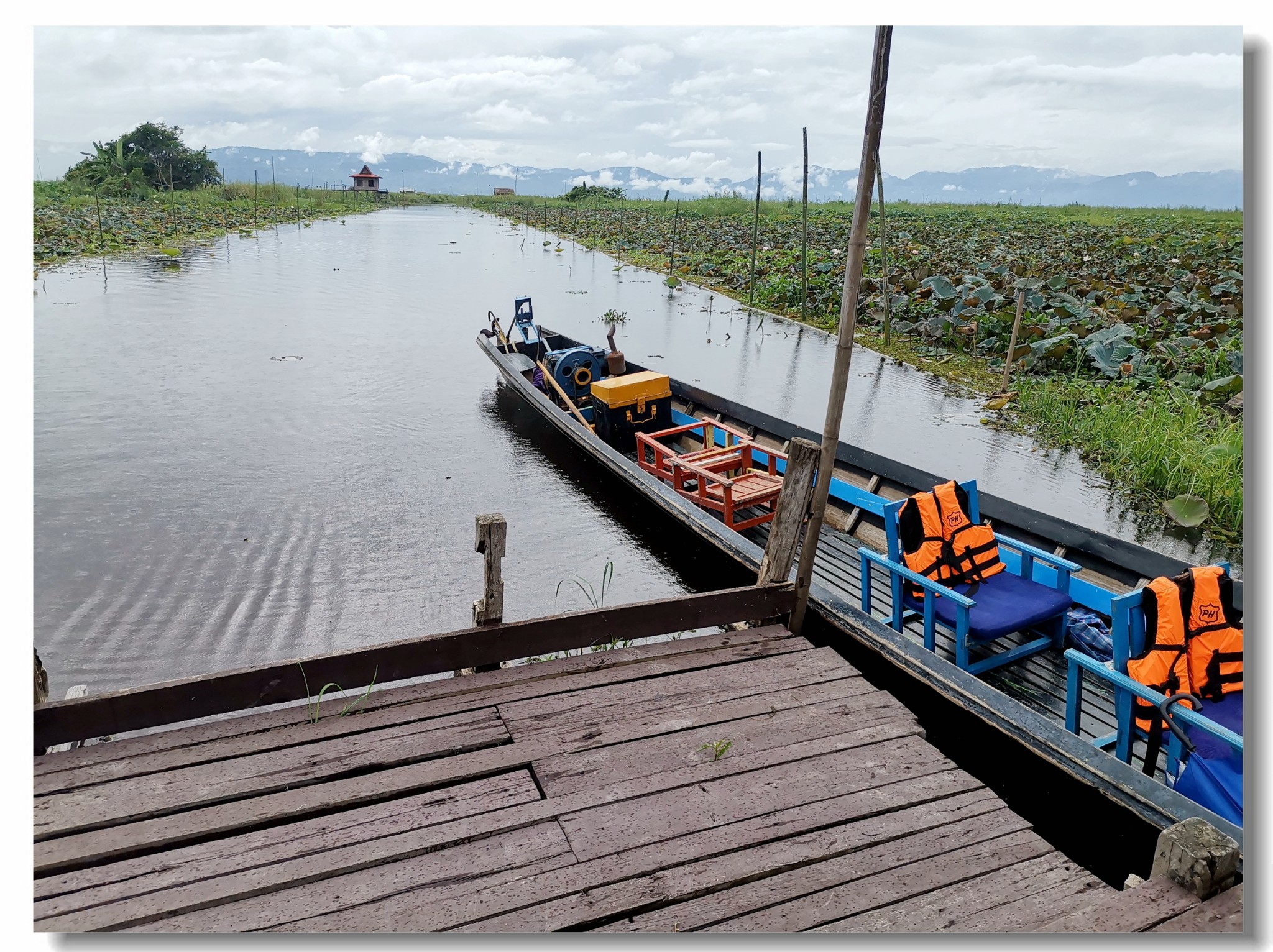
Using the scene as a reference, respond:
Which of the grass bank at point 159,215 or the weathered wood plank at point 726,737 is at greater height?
the grass bank at point 159,215

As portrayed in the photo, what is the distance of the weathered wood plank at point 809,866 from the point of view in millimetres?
2070

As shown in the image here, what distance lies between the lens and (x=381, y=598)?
5660mm

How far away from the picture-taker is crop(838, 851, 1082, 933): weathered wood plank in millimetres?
2066

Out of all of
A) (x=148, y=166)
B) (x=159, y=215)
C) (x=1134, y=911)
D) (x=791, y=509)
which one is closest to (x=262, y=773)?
(x=791, y=509)

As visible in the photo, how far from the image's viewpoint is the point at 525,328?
35.1ft

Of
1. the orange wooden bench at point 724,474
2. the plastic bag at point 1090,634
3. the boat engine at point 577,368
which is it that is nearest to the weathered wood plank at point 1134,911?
the plastic bag at point 1090,634

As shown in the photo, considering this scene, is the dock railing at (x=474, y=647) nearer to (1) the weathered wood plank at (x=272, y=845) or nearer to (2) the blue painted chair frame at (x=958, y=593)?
(1) the weathered wood plank at (x=272, y=845)

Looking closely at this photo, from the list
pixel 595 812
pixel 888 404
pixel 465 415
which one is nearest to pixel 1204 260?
pixel 888 404

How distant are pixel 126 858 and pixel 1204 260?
18.8 meters

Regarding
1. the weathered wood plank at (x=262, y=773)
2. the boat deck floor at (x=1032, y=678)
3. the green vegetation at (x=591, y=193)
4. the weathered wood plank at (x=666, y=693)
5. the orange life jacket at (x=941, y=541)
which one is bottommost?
the boat deck floor at (x=1032, y=678)

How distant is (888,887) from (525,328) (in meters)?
9.30

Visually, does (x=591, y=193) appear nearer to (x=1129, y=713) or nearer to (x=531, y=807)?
(x=1129, y=713)

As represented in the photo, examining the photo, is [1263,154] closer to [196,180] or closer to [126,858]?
[126,858]

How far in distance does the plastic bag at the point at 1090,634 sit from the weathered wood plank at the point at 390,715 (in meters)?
1.56
